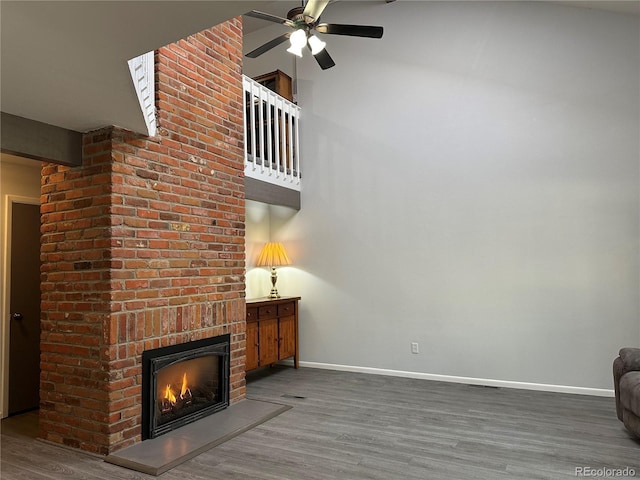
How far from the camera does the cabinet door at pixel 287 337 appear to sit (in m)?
5.42

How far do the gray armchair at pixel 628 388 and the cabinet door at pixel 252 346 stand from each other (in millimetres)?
3393

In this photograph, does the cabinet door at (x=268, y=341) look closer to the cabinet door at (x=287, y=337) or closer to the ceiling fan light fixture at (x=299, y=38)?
the cabinet door at (x=287, y=337)

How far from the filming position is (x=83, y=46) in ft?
6.70

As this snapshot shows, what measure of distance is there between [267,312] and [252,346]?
1.43 ft

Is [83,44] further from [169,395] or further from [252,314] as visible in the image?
[252,314]

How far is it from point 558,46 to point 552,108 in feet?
2.07

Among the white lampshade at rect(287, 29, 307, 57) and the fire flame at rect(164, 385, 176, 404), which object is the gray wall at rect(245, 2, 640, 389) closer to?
the white lampshade at rect(287, 29, 307, 57)

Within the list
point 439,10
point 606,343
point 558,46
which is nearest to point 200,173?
point 439,10

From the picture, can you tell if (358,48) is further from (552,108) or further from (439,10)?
(552,108)

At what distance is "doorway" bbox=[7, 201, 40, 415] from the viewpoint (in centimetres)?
395

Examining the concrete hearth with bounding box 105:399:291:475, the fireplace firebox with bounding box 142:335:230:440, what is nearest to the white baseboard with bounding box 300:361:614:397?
the concrete hearth with bounding box 105:399:291:475

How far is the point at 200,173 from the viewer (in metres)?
3.75

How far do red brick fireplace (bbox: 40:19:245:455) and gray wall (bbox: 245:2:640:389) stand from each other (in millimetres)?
2037

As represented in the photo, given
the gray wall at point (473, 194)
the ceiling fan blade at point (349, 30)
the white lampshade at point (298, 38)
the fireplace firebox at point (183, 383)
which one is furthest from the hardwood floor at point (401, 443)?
the ceiling fan blade at point (349, 30)
